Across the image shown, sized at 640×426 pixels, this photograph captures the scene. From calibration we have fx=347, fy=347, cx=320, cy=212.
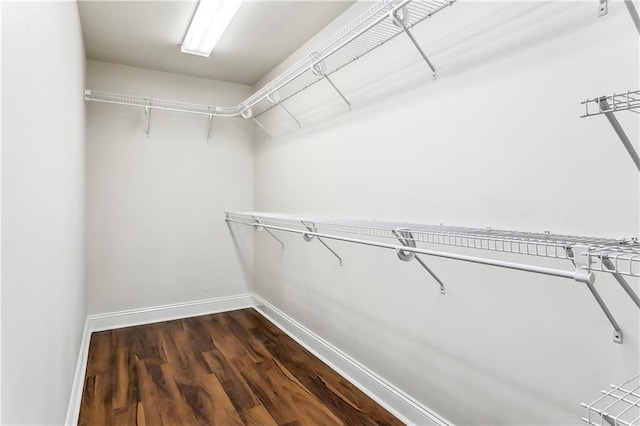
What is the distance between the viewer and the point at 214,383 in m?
2.15

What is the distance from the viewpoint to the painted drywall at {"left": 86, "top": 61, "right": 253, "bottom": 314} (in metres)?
3.05

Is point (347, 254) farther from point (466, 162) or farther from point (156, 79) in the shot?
point (156, 79)

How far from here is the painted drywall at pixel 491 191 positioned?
1.09 meters

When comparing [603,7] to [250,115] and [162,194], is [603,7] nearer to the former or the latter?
[250,115]

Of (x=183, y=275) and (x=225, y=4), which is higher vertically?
(x=225, y=4)

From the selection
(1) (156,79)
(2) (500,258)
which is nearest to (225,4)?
(1) (156,79)

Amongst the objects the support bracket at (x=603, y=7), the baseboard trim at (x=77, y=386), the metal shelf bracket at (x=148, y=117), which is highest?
the metal shelf bracket at (x=148, y=117)

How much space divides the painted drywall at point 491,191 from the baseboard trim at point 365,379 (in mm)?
55

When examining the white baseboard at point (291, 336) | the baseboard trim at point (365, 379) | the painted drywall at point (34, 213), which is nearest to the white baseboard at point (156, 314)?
the white baseboard at point (291, 336)

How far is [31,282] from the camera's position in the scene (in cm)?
91

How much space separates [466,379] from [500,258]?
22.6 inches

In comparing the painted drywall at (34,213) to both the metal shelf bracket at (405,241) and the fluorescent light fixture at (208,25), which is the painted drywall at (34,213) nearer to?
the fluorescent light fixture at (208,25)

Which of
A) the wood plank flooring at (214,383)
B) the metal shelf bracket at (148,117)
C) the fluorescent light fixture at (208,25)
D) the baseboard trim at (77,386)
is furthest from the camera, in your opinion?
the metal shelf bracket at (148,117)

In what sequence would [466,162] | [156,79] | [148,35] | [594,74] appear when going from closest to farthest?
[594,74] < [466,162] < [148,35] < [156,79]
